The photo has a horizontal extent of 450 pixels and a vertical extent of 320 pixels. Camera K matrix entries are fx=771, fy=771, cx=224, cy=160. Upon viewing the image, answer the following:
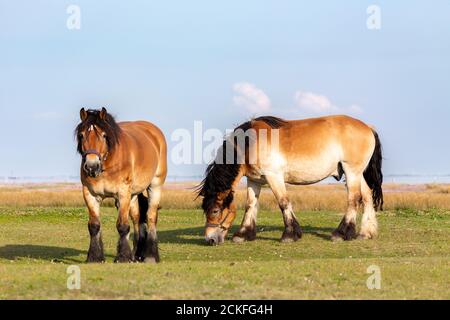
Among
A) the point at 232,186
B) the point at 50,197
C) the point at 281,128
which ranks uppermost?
the point at 281,128

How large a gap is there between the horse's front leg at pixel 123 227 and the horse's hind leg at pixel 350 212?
709 cm

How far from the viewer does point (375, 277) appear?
12.1 m

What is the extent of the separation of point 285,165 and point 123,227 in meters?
6.30

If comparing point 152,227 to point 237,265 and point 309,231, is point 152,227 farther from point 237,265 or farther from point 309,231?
point 309,231

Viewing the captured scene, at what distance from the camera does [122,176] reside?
1474 centimetres

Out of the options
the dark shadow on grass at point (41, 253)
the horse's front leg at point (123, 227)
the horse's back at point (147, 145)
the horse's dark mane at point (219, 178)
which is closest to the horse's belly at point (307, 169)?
the horse's dark mane at point (219, 178)

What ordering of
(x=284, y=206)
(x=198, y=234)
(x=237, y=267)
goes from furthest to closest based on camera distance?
(x=198, y=234) < (x=284, y=206) < (x=237, y=267)

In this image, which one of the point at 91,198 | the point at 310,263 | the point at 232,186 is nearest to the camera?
the point at 310,263

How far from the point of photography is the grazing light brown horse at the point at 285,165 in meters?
19.8

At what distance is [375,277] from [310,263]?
1810mm

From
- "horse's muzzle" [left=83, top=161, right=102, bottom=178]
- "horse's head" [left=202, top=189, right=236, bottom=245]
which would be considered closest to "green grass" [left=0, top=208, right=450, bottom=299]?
"horse's head" [left=202, top=189, right=236, bottom=245]

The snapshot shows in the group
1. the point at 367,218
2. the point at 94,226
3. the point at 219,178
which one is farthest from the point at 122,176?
the point at 367,218
